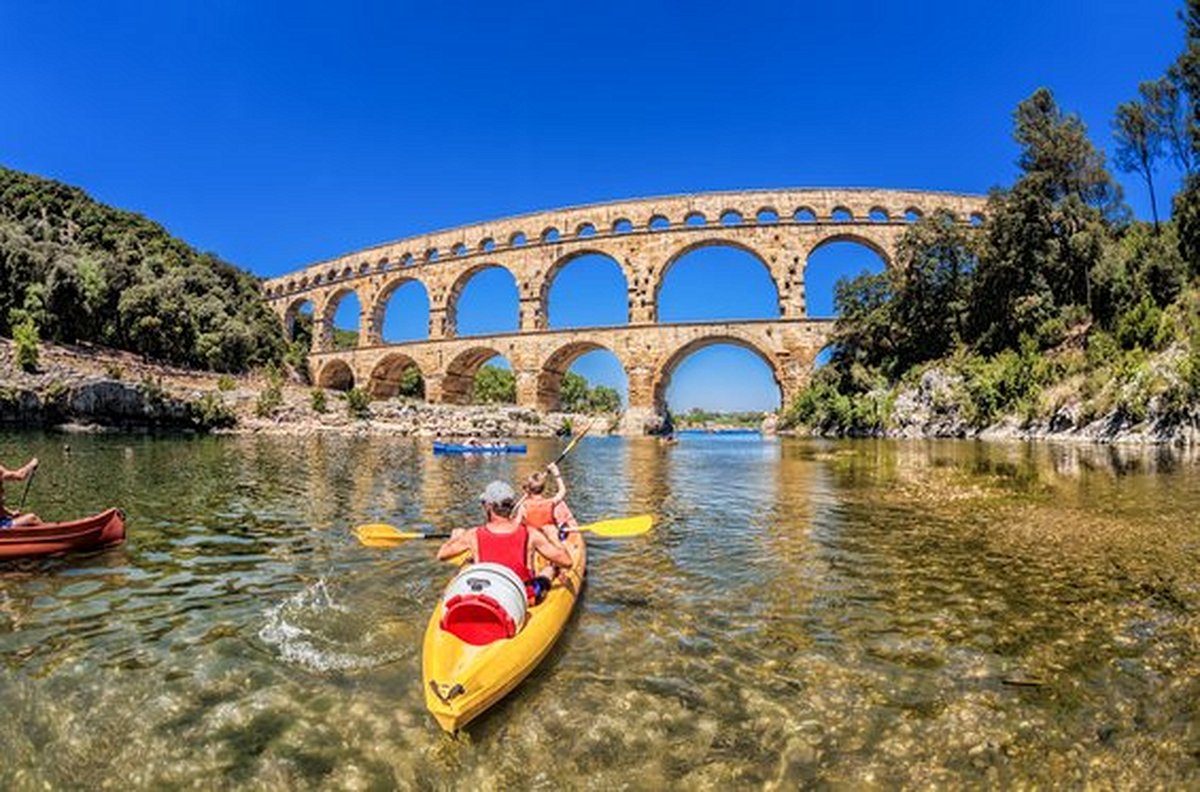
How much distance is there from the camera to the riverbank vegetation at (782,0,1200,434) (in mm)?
22047

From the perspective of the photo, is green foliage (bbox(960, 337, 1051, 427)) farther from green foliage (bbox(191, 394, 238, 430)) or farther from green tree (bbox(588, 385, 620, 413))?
green tree (bbox(588, 385, 620, 413))

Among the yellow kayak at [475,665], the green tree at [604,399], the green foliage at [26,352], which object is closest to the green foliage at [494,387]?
the green tree at [604,399]

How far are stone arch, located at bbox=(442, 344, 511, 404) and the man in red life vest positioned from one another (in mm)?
37039

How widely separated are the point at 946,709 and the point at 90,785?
12.7 feet

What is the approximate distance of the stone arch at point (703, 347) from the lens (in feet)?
120

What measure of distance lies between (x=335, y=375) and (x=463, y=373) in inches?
521

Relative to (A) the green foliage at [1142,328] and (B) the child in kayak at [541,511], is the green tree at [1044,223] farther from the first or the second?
(B) the child in kayak at [541,511]

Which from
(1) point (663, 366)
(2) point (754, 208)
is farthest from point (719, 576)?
(2) point (754, 208)

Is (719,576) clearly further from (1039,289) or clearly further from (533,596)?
(1039,289)

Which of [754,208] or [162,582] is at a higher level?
[754,208]

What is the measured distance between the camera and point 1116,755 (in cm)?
286

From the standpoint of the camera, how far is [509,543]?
4164mm

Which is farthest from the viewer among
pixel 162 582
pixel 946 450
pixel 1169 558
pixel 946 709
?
pixel 946 450

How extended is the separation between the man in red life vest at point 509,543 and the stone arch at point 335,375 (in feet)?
156
